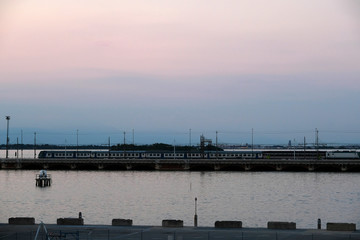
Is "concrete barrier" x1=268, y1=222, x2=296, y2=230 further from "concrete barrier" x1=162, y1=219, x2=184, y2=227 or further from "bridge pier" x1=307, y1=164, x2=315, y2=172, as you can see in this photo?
"bridge pier" x1=307, y1=164, x2=315, y2=172

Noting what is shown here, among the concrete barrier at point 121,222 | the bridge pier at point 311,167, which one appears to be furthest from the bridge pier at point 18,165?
the concrete barrier at point 121,222

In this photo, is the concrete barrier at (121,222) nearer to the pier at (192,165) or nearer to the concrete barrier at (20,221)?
the concrete barrier at (20,221)

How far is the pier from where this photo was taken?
561 feet

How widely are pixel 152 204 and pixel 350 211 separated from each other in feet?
88.6

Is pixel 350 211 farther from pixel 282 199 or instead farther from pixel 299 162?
pixel 299 162

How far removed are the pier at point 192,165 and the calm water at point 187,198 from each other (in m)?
18.7

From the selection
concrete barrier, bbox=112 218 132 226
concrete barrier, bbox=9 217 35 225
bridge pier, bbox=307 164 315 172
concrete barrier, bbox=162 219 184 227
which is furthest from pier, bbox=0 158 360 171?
concrete barrier, bbox=162 219 184 227

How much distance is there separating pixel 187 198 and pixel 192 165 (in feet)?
268

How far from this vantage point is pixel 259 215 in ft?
256

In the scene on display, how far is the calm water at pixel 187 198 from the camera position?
7672cm

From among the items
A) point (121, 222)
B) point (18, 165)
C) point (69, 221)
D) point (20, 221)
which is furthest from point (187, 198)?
point (18, 165)

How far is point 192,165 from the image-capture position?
7156 inches

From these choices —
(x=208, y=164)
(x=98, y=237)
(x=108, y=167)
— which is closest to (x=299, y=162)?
(x=208, y=164)

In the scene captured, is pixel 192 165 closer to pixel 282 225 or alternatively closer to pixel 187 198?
pixel 187 198
